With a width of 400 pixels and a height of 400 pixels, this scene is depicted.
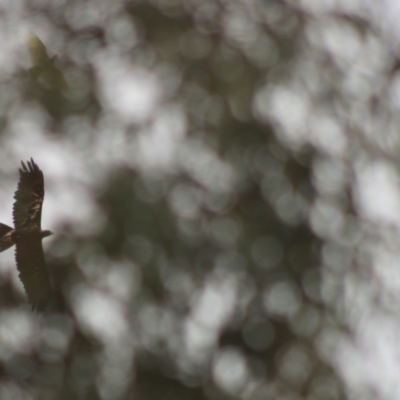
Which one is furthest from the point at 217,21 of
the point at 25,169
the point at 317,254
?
the point at 25,169

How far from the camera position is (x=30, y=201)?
72.3 inches

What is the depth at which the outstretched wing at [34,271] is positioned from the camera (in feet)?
5.80

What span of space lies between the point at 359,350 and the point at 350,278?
102 cm

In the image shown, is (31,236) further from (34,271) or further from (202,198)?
(202,198)

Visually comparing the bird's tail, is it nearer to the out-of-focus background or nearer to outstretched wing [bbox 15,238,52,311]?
outstretched wing [bbox 15,238,52,311]

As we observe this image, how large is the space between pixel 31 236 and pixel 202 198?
29.7ft

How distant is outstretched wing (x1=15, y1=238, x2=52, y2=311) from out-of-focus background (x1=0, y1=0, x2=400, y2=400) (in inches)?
293

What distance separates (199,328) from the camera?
34.1 ft

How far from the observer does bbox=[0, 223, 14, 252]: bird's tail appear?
1621 mm

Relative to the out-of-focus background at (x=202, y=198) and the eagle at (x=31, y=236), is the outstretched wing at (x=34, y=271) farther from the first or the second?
the out-of-focus background at (x=202, y=198)

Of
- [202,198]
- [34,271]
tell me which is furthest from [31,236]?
[202,198]

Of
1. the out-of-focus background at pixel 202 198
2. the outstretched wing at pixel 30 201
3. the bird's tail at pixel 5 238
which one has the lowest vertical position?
the bird's tail at pixel 5 238

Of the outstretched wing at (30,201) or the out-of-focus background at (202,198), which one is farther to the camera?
the out-of-focus background at (202,198)

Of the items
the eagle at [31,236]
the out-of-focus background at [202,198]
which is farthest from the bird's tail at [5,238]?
the out-of-focus background at [202,198]
